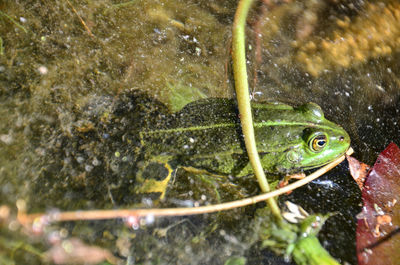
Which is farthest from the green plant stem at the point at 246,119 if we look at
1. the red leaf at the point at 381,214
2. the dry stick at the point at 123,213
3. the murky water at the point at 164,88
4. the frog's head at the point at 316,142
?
the red leaf at the point at 381,214

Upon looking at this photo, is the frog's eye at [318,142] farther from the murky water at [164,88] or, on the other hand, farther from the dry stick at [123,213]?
the dry stick at [123,213]

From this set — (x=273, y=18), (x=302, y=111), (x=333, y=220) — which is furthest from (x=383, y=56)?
(x=333, y=220)

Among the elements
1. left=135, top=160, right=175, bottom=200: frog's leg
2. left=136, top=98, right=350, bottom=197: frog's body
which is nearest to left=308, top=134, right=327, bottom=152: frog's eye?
left=136, top=98, right=350, bottom=197: frog's body

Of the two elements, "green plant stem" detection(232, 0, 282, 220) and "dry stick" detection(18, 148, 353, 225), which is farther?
"green plant stem" detection(232, 0, 282, 220)

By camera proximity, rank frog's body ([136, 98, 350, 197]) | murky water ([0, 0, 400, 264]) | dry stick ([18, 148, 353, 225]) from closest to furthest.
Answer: dry stick ([18, 148, 353, 225]) < murky water ([0, 0, 400, 264]) < frog's body ([136, 98, 350, 197])

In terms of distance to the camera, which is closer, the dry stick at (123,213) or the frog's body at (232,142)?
the dry stick at (123,213)

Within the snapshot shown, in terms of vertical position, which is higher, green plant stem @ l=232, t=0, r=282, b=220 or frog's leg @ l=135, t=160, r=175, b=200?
green plant stem @ l=232, t=0, r=282, b=220

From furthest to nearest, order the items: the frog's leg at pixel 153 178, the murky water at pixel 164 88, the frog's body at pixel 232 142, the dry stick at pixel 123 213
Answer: the frog's body at pixel 232 142, the frog's leg at pixel 153 178, the murky water at pixel 164 88, the dry stick at pixel 123 213

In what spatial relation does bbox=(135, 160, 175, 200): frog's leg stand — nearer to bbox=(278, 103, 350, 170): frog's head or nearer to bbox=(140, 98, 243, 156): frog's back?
bbox=(140, 98, 243, 156): frog's back

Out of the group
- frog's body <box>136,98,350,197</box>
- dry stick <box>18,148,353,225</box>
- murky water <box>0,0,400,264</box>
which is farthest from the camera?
frog's body <box>136,98,350,197</box>
